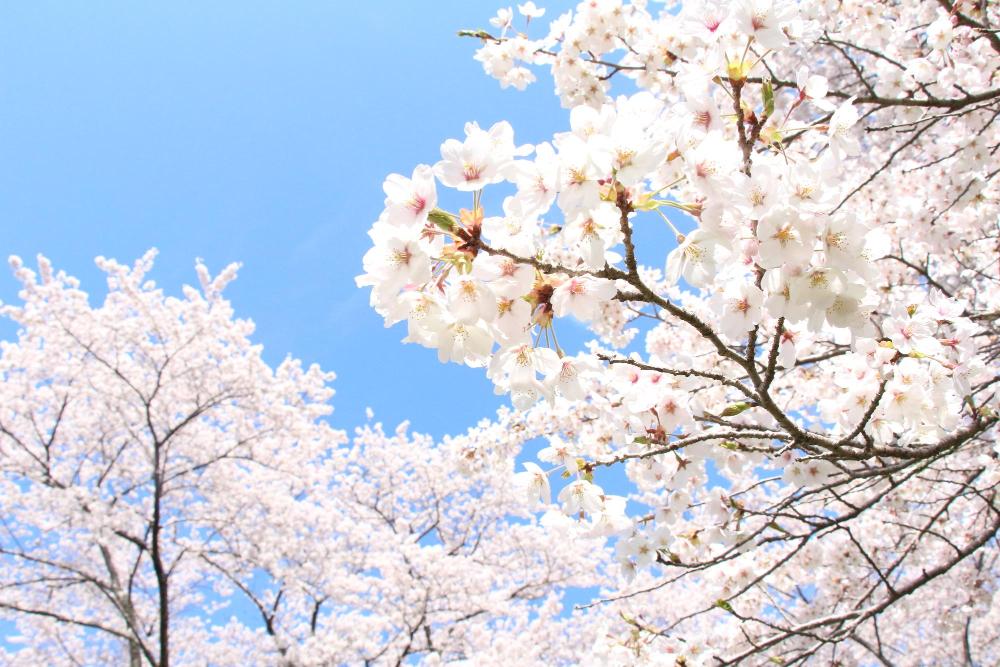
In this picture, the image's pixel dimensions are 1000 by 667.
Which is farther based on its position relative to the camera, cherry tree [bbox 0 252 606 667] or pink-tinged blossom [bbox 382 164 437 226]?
cherry tree [bbox 0 252 606 667]

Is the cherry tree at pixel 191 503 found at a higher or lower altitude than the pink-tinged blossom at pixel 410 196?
higher

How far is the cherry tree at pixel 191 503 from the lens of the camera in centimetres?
1022

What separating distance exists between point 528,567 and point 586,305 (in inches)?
568

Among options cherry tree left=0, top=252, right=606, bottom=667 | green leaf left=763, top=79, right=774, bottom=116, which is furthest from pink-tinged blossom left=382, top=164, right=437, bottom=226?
cherry tree left=0, top=252, right=606, bottom=667

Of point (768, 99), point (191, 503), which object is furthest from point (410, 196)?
point (191, 503)

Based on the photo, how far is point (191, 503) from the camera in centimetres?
1208

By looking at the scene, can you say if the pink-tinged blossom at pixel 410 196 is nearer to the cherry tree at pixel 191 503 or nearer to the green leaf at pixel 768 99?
the green leaf at pixel 768 99

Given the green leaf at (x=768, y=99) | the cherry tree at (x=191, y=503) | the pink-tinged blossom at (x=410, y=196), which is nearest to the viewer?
the pink-tinged blossom at (x=410, y=196)

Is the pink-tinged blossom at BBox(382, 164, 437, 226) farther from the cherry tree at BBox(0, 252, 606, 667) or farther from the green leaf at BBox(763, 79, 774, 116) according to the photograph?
the cherry tree at BBox(0, 252, 606, 667)

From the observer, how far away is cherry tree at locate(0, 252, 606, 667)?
10219mm

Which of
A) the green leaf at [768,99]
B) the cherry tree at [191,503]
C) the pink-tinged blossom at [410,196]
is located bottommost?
the pink-tinged blossom at [410,196]

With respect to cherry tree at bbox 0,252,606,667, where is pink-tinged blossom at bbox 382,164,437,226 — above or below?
below

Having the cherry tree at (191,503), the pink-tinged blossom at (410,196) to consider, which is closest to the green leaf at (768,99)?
the pink-tinged blossom at (410,196)

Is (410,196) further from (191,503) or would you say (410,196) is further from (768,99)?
(191,503)
